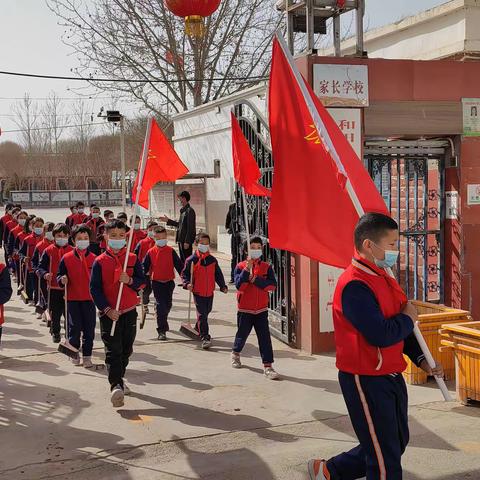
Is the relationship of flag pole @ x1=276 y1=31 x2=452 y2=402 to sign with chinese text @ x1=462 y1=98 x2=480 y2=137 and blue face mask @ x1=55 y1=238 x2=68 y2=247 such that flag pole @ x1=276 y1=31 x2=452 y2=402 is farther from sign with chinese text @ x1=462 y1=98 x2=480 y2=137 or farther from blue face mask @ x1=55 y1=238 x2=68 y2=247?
blue face mask @ x1=55 y1=238 x2=68 y2=247

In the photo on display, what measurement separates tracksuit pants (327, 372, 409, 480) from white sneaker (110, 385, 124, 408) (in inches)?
119

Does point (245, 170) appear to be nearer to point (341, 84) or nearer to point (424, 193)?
point (341, 84)

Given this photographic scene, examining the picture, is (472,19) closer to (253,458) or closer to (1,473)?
(253,458)

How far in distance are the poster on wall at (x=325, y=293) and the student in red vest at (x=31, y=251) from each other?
5381 millimetres

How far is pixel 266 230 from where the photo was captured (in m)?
9.32

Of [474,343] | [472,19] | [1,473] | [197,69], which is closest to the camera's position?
[1,473]

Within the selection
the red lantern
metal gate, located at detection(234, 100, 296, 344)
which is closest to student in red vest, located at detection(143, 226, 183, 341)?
metal gate, located at detection(234, 100, 296, 344)

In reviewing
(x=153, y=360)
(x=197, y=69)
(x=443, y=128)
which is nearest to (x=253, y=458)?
(x=153, y=360)

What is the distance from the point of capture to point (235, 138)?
8117mm

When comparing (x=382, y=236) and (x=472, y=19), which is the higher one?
(x=472, y=19)

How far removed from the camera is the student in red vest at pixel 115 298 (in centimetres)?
646

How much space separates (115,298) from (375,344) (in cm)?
366

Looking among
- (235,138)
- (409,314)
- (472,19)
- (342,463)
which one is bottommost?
(342,463)

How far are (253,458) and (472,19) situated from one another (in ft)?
25.2
